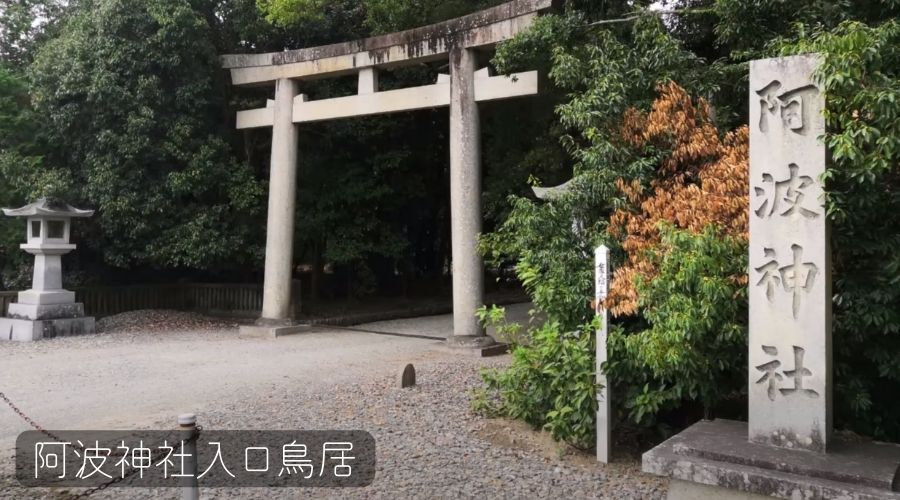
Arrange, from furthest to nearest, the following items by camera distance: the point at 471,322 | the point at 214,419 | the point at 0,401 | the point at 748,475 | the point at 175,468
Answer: the point at 471,322 < the point at 0,401 < the point at 214,419 < the point at 175,468 < the point at 748,475

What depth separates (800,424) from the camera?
415 centimetres

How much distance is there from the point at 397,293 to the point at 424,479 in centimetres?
1572

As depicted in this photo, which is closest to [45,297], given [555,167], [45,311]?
[45,311]

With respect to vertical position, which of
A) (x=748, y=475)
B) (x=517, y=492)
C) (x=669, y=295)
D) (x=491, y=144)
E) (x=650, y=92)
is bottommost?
(x=517, y=492)

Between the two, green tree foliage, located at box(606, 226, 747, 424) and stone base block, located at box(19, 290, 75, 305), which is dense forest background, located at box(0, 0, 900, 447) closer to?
green tree foliage, located at box(606, 226, 747, 424)

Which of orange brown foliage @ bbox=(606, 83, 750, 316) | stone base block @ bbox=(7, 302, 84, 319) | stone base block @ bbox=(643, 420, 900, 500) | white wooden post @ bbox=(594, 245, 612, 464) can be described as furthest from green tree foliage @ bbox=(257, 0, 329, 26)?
stone base block @ bbox=(643, 420, 900, 500)

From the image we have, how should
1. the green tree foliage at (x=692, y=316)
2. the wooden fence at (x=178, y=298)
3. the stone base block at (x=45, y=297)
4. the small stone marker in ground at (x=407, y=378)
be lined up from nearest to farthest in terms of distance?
the green tree foliage at (x=692, y=316)
the small stone marker in ground at (x=407, y=378)
the stone base block at (x=45, y=297)
the wooden fence at (x=178, y=298)

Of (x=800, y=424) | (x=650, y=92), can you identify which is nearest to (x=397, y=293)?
(x=650, y=92)

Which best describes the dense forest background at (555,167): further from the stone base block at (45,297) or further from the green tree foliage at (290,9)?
the stone base block at (45,297)

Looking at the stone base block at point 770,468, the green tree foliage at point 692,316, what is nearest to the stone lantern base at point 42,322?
the green tree foliage at point 692,316

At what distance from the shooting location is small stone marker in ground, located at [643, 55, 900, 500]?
13.3ft

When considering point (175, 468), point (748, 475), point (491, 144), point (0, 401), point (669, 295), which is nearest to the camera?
point (748, 475)

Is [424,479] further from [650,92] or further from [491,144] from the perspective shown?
[491,144]

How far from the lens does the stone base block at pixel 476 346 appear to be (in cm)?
1052
